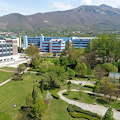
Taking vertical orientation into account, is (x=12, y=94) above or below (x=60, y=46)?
below

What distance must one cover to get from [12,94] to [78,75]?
25253mm

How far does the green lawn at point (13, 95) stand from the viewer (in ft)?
80.4

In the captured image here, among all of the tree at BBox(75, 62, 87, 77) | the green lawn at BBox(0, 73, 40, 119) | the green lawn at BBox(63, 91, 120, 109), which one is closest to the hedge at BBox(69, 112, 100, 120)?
the green lawn at BBox(63, 91, 120, 109)

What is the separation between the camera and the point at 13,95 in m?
30.4

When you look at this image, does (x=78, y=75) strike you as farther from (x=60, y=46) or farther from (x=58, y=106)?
(x=60, y=46)

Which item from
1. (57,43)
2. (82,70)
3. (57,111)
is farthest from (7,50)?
(57,111)

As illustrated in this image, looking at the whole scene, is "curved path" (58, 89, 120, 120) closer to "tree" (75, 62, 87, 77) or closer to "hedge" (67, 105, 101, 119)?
"hedge" (67, 105, 101, 119)

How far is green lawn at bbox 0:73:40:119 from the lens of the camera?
24.5m

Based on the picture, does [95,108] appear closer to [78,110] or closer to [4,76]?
[78,110]

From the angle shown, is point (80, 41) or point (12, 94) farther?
point (80, 41)

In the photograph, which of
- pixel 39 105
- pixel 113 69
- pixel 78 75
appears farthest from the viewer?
pixel 78 75

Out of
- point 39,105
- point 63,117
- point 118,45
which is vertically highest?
point 118,45

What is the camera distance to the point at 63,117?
74.9 ft

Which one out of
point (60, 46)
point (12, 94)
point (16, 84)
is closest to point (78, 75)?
point (16, 84)
